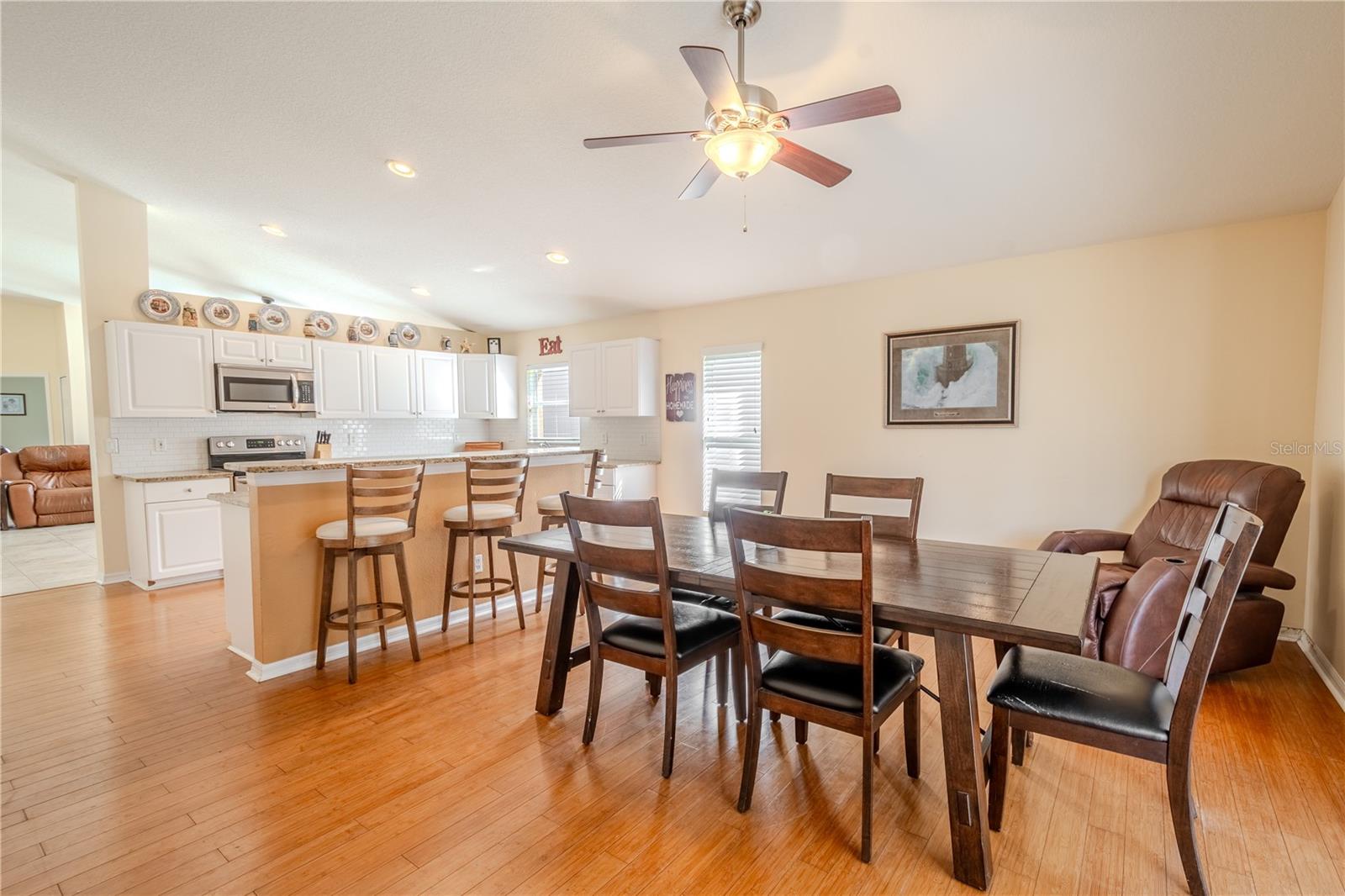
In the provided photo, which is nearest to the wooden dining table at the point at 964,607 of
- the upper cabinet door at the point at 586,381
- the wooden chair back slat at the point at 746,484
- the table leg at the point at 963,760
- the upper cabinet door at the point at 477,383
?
the table leg at the point at 963,760

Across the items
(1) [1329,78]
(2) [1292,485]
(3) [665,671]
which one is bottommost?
(3) [665,671]

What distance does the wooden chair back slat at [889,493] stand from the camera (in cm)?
276

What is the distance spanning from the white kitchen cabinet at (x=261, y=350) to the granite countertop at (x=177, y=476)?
1036mm

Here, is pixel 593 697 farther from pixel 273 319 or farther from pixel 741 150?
pixel 273 319

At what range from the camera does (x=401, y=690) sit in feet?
9.28

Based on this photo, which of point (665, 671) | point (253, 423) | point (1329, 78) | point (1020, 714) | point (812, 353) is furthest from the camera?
point (253, 423)

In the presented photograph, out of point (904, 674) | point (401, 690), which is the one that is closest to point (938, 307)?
point (904, 674)

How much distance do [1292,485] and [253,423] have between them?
7835 mm

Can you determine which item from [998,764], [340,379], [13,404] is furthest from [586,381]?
[13,404]

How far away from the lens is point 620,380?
19.7ft

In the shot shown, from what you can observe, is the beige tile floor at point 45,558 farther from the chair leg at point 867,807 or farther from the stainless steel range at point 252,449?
the chair leg at point 867,807

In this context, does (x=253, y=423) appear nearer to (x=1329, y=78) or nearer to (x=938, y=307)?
(x=938, y=307)

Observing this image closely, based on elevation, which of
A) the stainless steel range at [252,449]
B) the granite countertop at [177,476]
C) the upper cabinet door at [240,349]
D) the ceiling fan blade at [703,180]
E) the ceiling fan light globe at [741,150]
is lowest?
the granite countertop at [177,476]

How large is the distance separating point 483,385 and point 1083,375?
6162mm
